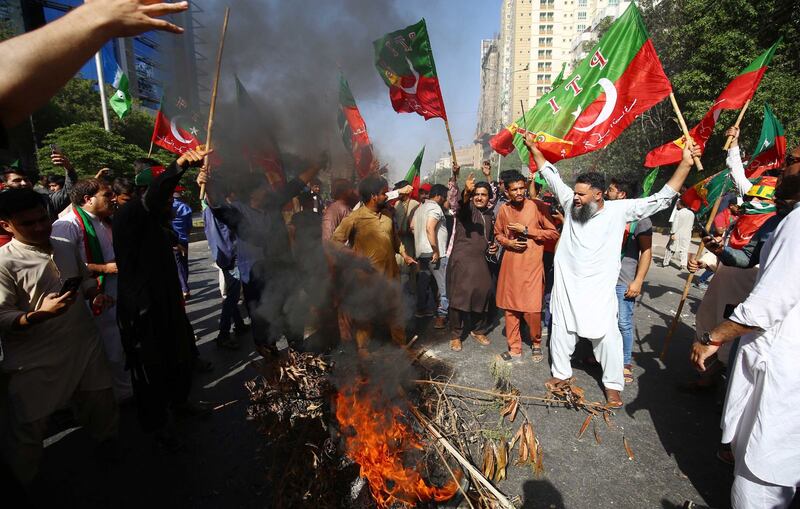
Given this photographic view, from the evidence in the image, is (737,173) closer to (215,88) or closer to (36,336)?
(215,88)

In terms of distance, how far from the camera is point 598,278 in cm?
344

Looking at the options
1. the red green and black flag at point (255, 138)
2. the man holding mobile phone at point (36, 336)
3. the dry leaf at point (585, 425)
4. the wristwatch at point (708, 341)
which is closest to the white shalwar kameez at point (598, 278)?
the dry leaf at point (585, 425)

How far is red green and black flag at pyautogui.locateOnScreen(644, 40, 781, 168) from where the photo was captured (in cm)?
391

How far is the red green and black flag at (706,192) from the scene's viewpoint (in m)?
4.10

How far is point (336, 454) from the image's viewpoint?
2361mm

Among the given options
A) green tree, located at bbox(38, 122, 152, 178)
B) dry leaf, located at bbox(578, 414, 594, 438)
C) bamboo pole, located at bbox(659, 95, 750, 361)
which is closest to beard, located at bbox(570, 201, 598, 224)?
bamboo pole, located at bbox(659, 95, 750, 361)

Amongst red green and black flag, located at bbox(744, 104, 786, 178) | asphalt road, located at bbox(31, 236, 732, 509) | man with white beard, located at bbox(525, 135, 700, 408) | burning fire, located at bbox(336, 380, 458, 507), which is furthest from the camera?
red green and black flag, located at bbox(744, 104, 786, 178)

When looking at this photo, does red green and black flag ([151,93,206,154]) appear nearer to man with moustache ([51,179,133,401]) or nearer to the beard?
man with moustache ([51,179,133,401])

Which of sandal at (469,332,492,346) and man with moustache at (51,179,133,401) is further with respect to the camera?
sandal at (469,332,492,346)

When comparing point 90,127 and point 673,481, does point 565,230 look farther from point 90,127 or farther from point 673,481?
point 90,127

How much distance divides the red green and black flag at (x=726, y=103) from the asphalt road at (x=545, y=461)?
8.00 ft

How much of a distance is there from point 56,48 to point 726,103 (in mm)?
5499

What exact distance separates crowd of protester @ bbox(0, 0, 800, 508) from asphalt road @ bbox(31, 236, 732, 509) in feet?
0.65

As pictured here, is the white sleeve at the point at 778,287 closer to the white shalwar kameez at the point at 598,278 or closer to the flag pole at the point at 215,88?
the white shalwar kameez at the point at 598,278
